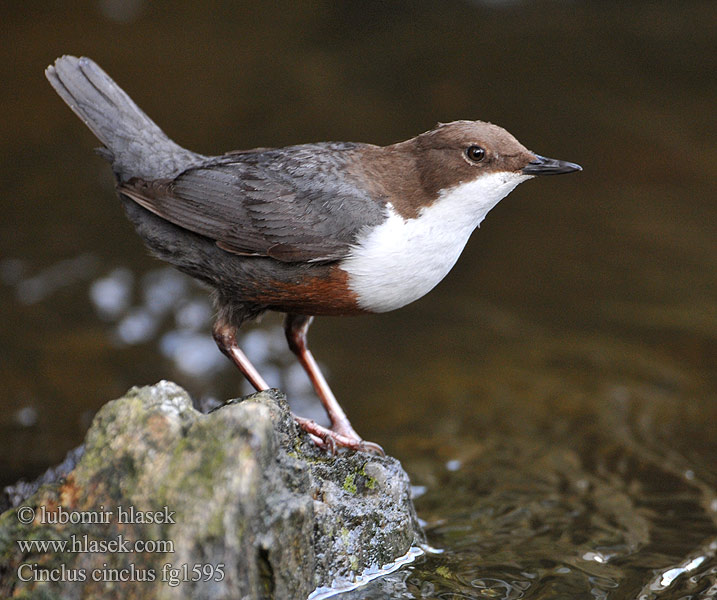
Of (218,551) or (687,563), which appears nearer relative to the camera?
(218,551)

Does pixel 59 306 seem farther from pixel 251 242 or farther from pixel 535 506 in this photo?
pixel 535 506

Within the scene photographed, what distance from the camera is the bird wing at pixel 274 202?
3527 millimetres

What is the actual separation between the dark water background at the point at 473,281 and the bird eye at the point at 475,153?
1642mm

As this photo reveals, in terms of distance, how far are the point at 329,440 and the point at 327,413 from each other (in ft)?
1.80

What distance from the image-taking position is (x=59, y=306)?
639 centimetres

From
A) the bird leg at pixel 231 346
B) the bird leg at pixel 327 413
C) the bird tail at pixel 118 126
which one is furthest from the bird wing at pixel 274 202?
the bird leg at pixel 327 413

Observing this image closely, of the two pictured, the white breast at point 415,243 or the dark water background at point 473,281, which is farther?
the dark water background at point 473,281

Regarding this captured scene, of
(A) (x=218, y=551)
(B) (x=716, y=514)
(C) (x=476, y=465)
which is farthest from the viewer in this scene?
(C) (x=476, y=465)

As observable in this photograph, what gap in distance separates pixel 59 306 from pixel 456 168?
3974mm

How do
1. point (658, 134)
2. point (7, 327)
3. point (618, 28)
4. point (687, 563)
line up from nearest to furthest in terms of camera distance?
point (687, 563) → point (7, 327) → point (658, 134) → point (618, 28)

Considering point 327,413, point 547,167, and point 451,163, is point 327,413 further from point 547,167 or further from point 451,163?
point 547,167

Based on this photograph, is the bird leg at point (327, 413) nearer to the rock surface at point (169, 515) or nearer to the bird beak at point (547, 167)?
the rock surface at point (169, 515)

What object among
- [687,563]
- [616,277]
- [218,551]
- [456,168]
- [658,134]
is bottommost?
[687,563]

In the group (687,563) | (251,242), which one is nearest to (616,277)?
(687,563)
